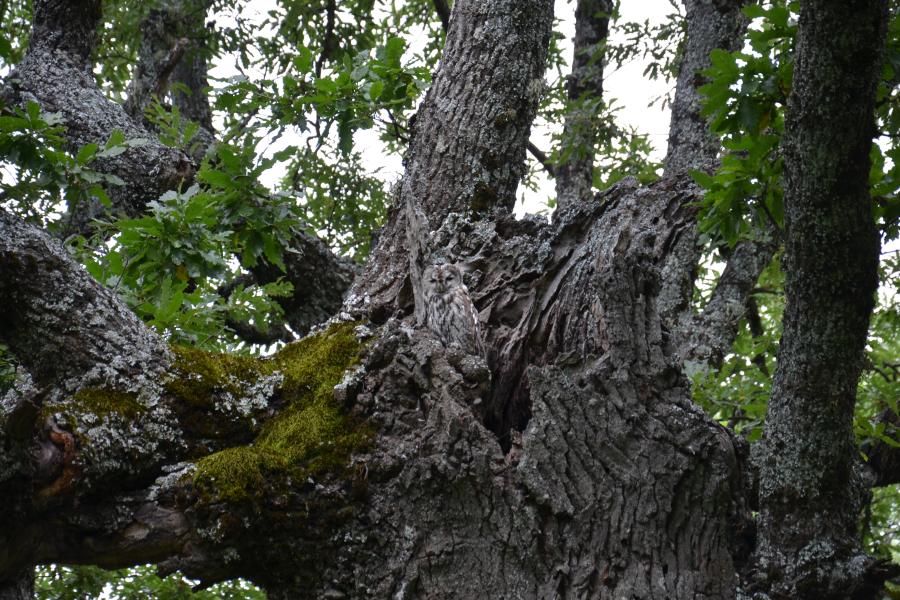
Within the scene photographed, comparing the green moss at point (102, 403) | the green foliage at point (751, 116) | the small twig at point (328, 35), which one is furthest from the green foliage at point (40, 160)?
the small twig at point (328, 35)

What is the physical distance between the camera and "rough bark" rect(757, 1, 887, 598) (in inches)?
102

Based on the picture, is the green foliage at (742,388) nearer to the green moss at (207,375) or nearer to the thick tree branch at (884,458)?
the thick tree branch at (884,458)

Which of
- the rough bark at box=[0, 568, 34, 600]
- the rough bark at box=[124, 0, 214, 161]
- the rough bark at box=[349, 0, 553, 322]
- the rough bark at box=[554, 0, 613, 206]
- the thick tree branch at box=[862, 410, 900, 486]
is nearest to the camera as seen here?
the rough bark at box=[0, 568, 34, 600]

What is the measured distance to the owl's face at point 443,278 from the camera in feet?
9.89

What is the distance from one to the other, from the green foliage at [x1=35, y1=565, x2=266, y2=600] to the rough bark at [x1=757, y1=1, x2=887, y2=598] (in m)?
4.27

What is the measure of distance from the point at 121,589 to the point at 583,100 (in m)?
5.27

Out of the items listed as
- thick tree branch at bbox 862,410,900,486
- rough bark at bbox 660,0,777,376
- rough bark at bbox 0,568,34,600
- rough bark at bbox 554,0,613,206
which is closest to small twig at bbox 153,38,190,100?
rough bark at bbox 554,0,613,206

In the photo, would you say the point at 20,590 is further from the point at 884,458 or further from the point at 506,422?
the point at 884,458

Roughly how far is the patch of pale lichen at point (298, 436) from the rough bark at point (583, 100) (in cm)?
346

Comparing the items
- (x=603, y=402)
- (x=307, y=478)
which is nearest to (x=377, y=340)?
(x=307, y=478)

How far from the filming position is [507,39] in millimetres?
3902

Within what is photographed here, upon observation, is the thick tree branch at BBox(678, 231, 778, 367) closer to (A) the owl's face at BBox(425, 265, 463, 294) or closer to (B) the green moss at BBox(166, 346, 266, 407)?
(A) the owl's face at BBox(425, 265, 463, 294)

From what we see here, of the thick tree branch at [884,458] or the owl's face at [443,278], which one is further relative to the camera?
the thick tree branch at [884,458]

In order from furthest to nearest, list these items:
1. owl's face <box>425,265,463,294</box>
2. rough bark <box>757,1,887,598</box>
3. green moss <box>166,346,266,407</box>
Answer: owl's face <box>425,265,463,294</box>, green moss <box>166,346,266,407</box>, rough bark <box>757,1,887,598</box>
